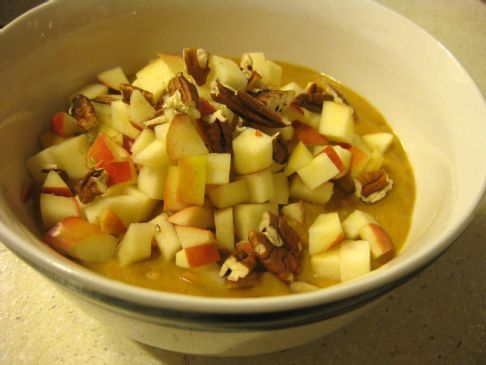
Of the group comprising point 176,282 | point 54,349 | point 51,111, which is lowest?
point 54,349

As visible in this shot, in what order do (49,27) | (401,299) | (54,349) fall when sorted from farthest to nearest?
(49,27) → (401,299) → (54,349)

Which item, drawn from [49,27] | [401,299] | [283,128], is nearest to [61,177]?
[49,27]

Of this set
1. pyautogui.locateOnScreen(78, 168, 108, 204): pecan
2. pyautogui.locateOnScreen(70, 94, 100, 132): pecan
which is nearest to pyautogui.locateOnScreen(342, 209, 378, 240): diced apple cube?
pyautogui.locateOnScreen(78, 168, 108, 204): pecan

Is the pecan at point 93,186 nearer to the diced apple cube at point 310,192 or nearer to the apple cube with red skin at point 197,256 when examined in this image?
the apple cube with red skin at point 197,256

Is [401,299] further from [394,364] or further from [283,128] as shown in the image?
[283,128]

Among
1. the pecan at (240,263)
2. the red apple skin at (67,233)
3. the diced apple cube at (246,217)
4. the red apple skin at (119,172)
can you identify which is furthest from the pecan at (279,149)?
the red apple skin at (67,233)

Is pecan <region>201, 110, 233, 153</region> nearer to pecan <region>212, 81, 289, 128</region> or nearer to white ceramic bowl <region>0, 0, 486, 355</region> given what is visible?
pecan <region>212, 81, 289, 128</region>
